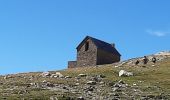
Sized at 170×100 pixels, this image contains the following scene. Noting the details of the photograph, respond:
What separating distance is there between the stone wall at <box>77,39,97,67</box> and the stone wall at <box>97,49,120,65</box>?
879 millimetres

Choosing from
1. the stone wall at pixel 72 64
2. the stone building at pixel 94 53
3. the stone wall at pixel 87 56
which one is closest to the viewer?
the stone building at pixel 94 53

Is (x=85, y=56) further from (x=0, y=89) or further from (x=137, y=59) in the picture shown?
(x=0, y=89)

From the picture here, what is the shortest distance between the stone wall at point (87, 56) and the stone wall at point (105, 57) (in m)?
0.88

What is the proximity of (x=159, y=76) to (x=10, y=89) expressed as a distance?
32.5 m

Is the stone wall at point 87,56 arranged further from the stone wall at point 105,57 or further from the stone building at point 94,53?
the stone wall at point 105,57

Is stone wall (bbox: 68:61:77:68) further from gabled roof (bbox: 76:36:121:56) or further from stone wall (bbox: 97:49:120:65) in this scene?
stone wall (bbox: 97:49:120:65)

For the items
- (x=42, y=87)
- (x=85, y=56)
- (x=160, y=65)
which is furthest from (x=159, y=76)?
(x=85, y=56)

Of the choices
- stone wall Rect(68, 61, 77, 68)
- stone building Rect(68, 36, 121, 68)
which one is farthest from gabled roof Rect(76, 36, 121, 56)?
stone wall Rect(68, 61, 77, 68)

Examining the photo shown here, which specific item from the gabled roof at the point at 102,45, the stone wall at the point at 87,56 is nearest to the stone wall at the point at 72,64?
the stone wall at the point at 87,56

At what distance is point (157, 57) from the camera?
106312mm

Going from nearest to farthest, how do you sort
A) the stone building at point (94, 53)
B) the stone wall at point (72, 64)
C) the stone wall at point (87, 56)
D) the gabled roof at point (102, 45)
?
the stone building at point (94, 53) < the stone wall at point (87, 56) < the gabled roof at point (102, 45) < the stone wall at point (72, 64)

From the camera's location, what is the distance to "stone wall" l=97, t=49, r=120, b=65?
11541cm

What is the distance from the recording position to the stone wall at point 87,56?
115438mm

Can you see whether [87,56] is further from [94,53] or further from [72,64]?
[72,64]
